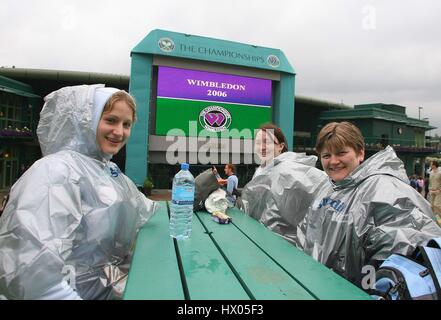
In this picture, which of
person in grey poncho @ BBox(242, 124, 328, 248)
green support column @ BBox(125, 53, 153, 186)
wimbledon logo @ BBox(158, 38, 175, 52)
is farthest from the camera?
wimbledon logo @ BBox(158, 38, 175, 52)

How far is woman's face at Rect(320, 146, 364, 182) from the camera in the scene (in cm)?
204

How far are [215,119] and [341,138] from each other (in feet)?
43.8

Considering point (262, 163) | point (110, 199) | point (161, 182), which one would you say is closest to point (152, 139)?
point (161, 182)

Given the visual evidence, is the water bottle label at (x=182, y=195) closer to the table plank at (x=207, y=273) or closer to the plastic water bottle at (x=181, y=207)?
the plastic water bottle at (x=181, y=207)

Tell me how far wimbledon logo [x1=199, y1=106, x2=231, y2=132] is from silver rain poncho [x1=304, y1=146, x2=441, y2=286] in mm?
13242

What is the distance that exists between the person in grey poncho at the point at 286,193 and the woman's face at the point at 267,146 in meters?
0.24

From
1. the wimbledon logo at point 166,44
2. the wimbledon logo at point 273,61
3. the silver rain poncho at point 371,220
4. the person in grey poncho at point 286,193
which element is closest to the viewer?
the silver rain poncho at point 371,220

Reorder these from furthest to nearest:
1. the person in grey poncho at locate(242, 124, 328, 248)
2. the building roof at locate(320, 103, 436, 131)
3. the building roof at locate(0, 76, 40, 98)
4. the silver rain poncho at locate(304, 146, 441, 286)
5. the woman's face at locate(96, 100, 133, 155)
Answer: the building roof at locate(320, 103, 436, 131) → the building roof at locate(0, 76, 40, 98) → the person in grey poncho at locate(242, 124, 328, 248) → the woman's face at locate(96, 100, 133, 155) → the silver rain poncho at locate(304, 146, 441, 286)

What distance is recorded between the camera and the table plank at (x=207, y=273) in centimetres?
117

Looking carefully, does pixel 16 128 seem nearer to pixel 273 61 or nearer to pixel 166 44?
pixel 166 44

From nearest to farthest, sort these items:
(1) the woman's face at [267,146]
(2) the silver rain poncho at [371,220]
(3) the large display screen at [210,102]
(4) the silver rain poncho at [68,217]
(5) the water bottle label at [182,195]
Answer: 1. (4) the silver rain poncho at [68,217]
2. (2) the silver rain poncho at [371,220]
3. (5) the water bottle label at [182,195]
4. (1) the woman's face at [267,146]
5. (3) the large display screen at [210,102]

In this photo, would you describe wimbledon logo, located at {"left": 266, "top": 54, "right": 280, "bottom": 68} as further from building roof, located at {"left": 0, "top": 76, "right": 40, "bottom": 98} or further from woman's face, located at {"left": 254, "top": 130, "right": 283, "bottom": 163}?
woman's face, located at {"left": 254, "top": 130, "right": 283, "bottom": 163}

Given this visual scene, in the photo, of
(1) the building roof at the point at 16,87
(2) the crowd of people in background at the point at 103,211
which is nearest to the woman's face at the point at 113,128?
(2) the crowd of people in background at the point at 103,211

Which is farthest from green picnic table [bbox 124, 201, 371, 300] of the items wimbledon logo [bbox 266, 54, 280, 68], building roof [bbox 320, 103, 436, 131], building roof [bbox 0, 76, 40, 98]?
building roof [bbox 320, 103, 436, 131]
